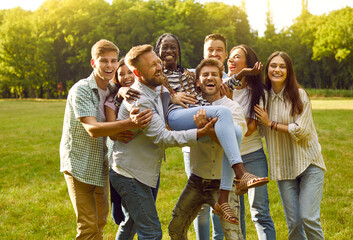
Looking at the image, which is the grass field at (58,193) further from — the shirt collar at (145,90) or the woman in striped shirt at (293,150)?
the shirt collar at (145,90)

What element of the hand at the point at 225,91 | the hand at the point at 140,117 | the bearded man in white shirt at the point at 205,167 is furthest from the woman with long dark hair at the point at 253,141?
the hand at the point at 140,117

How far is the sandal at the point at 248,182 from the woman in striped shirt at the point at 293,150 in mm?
1023

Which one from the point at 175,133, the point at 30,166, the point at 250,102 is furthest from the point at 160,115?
the point at 30,166

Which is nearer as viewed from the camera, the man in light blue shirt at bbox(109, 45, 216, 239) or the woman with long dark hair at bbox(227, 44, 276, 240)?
the man in light blue shirt at bbox(109, 45, 216, 239)

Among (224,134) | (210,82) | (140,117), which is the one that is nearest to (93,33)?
(210,82)

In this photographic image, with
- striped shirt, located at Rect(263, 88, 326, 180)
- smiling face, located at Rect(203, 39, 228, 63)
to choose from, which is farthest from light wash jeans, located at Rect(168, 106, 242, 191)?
smiling face, located at Rect(203, 39, 228, 63)

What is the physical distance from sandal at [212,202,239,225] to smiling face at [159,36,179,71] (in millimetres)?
2023

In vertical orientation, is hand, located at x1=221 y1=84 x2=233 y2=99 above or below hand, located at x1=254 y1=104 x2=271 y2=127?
above

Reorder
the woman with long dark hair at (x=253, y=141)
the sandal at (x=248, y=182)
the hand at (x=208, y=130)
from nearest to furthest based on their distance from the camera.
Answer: the sandal at (x=248, y=182) < the hand at (x=208, y=130) < the woman with long dark hair at (x=253, y=141)

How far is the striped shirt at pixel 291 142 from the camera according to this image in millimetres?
4230

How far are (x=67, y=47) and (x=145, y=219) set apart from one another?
5217 centimetres

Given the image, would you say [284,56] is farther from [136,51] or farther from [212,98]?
[136,51]

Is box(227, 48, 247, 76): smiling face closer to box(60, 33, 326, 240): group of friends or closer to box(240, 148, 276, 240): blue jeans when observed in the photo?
box(60, 33, 326, 240): group of friends

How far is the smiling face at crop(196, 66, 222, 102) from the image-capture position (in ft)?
13.2
